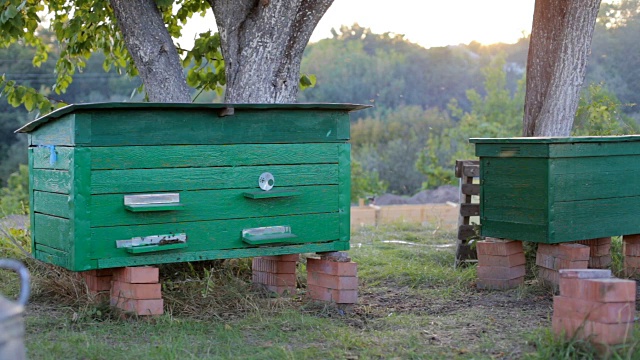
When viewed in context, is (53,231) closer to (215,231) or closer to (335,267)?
(215,231)

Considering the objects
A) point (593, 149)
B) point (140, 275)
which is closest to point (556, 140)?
point (593, 149)

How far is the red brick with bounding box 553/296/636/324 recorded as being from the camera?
12.7ft

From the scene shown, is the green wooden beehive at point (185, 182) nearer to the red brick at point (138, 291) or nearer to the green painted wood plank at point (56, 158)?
the green painted wood plank at point (56, 158)

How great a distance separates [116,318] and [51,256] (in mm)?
595

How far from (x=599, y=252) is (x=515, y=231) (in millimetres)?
1025

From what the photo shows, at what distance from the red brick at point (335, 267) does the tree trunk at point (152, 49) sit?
68.1 inches

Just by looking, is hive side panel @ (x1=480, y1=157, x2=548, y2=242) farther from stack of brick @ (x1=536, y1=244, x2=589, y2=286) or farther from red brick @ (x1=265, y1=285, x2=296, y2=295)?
red brick @ (x1=265, y1=285, x2=296, y2=295)

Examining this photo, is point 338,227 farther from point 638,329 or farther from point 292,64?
point 638,329

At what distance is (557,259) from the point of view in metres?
5.97

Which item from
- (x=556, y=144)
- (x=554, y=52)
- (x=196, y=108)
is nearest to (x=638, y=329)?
(x=556, y=144)

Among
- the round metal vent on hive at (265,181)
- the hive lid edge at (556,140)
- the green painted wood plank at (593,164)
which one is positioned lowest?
the round metal vent on hive at (265,181)

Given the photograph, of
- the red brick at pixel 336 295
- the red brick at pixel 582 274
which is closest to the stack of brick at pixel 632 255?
the red brick at pixel 336 295

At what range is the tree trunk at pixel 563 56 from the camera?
7.20 m

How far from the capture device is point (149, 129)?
4859mm
